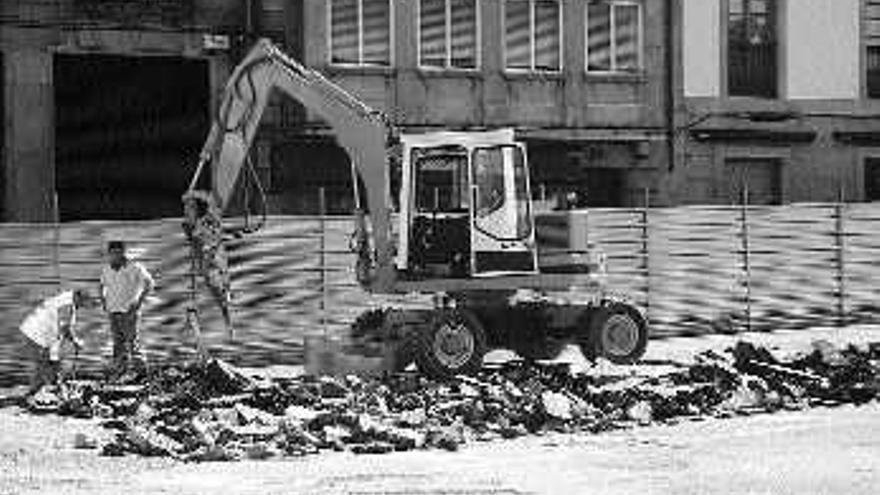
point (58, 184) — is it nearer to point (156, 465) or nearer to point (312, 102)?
point (312, 102)

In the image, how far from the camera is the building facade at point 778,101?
33.8m

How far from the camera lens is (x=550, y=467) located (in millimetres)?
13031

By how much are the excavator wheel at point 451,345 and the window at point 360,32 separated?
38.0 feet

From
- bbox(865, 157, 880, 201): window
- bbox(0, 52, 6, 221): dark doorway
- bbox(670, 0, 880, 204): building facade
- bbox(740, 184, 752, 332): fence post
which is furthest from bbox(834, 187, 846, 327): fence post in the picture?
bbox(0, 52, 6, 221): dark doorway

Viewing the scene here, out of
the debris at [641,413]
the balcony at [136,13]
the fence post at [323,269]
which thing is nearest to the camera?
the debris at [641,413]

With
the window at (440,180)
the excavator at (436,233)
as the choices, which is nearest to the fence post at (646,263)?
the excavator at (436,233)

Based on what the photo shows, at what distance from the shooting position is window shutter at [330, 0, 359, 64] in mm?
30391

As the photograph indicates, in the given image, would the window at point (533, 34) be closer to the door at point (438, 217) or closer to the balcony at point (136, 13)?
the balcony at point (136, 13)

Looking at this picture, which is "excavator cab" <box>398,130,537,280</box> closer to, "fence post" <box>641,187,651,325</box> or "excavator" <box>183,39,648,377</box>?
"excavator" <box>183,39,648,377</box>

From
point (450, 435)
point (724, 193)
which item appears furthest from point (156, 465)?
point (724, 193)

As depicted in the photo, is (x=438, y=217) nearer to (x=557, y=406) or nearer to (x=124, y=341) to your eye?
(x=124, y=341)

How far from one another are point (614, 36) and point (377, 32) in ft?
17.7

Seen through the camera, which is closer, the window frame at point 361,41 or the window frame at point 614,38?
the window frame at point 361,41

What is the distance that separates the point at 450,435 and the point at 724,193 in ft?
67.6
